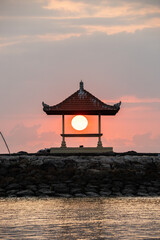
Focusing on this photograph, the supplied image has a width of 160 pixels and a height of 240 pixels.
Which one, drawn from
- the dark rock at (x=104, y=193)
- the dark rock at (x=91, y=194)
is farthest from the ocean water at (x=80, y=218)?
the dark rock at (x=104, y=193)

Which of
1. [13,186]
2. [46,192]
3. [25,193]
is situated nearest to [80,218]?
[46,192]

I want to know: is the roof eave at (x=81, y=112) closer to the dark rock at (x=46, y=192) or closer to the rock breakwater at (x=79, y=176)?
the rock breakwater at (x=79, y=176)

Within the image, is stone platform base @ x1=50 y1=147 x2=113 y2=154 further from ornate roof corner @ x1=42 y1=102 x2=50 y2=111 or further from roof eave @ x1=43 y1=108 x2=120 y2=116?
ornate roof corner @ x1=42 y1=102 x2=50 y2=111

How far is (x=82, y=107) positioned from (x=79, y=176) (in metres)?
8.72

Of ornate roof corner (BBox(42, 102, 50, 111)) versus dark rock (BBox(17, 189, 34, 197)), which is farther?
ornate roof corner (BBox(42, 102, 50, 111))

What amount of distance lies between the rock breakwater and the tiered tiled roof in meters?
6.15

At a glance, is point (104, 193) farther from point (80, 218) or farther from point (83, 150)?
point (80, 218)

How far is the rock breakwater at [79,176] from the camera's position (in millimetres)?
30656

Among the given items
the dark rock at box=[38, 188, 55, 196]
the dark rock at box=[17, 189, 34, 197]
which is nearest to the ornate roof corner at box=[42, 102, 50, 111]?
the dark rock at box=[38, 188, 55, 196]

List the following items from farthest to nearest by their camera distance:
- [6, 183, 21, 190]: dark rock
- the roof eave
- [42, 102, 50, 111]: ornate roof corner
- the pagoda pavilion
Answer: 1. [42, 102, 50, 111]: ornate roof corner
2. the roof eave
3. the pagoda pavilion
4. [6, 183, 21, 190]: dark rock

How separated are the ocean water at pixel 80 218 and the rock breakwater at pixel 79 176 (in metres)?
1.90

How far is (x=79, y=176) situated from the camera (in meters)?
31.9

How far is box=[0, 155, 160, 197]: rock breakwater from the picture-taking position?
30.7m

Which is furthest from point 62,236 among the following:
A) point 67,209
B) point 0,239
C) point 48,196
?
point 48,196
